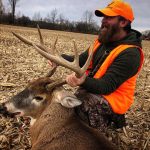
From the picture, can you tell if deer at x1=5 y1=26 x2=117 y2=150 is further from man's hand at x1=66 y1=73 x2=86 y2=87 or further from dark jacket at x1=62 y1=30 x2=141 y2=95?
dark jacket at x1=62 y1=30 x2=141 y2=95

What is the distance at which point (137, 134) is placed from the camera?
6648 mm

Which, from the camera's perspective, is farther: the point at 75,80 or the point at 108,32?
the point at 108,32

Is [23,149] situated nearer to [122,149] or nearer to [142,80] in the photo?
[122,149]

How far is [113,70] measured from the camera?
5.07 meters

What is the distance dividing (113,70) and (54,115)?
37.8 inches

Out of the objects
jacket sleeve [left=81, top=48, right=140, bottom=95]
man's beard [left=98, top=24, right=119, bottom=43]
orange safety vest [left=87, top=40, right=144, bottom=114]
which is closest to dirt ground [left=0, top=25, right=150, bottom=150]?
orange safety vest [left=87, top=40, right=144, bottom=114]

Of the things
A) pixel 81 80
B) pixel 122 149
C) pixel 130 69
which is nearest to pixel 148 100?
pixel 122 149

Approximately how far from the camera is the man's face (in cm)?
551

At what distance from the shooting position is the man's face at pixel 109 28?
551cm

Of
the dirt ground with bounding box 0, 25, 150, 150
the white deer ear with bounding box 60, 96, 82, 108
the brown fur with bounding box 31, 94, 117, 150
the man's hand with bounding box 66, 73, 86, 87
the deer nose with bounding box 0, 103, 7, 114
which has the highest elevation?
the man's hand with bounding box 66, 73, 86, 87

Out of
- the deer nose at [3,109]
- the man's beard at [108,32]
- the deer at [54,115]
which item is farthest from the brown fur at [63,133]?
the man's beard at [108,32]

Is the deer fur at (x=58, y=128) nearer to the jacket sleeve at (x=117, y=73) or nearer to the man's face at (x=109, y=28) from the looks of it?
the jacket sleeve at (x=117, y=73)

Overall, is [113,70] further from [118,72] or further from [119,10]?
[119,10]

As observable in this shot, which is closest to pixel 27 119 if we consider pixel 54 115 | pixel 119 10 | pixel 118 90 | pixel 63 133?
pixel 54 115
